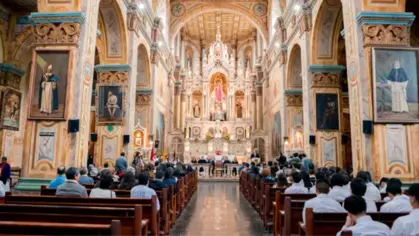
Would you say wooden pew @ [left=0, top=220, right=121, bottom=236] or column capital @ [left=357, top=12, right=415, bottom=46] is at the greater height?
column capital @ [left=357, top=12, right=415, bottom=46]

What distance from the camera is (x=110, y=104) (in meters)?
12.2

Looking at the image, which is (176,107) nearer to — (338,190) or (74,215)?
(338,190)

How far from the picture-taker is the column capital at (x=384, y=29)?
26.6ft

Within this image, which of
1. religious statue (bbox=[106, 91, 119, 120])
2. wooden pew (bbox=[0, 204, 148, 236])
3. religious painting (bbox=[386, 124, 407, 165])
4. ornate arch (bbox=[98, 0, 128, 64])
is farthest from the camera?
ornate arch (bbox=[98, 0, 128, 64])

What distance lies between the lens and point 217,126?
99.9ft

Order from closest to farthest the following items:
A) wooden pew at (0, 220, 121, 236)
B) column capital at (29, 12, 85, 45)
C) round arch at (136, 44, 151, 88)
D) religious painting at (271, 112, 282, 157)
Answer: wooden pew at (0, 220, 121, 236), column capital at (29, 12, 85, 45), round arch at (136, 44, 151, 88), religious painting at (271, 112, 282, 157)

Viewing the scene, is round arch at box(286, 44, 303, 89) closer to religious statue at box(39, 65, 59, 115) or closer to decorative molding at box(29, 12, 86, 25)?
decorative molding at box(29, 12, 86, 25)

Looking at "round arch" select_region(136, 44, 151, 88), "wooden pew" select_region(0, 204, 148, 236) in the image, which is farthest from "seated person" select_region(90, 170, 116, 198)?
"round arch" select_region(136, 44, 151, 88)

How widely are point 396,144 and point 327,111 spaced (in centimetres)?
443

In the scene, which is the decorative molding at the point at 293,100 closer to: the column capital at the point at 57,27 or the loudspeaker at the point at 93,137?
the loudspeaker at the point at 93,137

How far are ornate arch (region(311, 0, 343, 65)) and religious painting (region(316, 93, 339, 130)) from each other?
144cm

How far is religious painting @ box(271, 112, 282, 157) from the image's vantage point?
1972 centimetres

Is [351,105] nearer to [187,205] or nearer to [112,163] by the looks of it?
[187,205]

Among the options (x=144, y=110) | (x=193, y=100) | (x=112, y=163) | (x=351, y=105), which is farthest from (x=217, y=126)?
(x=351, y=105)
